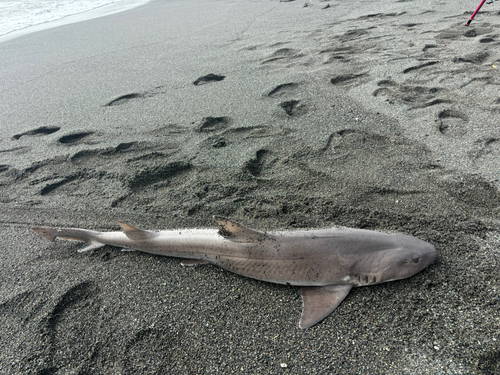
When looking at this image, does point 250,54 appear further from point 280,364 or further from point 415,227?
point 280,364

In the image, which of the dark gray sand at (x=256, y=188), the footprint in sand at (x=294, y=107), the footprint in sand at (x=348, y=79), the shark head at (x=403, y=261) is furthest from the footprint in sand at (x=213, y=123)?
the shark head at (x=403, y=261)

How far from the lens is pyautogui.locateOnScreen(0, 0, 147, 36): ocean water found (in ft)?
45.1

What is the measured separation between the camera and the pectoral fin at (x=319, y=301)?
93.0 inches

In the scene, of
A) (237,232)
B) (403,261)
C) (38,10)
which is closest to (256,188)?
(237,232)

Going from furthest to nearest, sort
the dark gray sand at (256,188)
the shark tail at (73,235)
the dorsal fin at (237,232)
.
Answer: the shark tail at (73,235) → the dorsal fin at (237,232) → the dark gray sand at (256,188)

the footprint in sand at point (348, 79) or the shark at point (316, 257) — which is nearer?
the shark at point (316, 257)

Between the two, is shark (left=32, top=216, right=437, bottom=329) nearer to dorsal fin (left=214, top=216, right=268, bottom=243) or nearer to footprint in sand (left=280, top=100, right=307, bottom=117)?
dorsal fin (left=214, top=216, right=268, bottom=243)

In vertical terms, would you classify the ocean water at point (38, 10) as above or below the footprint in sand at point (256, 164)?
above

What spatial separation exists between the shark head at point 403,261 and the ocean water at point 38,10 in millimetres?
15329

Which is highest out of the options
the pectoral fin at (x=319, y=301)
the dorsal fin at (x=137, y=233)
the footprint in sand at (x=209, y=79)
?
the footprint in sand at (x=209, y=79)

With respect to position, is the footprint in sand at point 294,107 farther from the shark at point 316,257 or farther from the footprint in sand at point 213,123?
the shark at point 316,257

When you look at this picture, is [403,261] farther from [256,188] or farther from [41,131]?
[41,131]

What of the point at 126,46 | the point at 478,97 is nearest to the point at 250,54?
the point at 126,46

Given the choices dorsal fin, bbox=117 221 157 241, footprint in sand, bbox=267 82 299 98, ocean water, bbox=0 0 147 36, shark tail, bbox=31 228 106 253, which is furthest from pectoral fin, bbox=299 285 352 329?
ocean water, bbox=0 0 147 36
